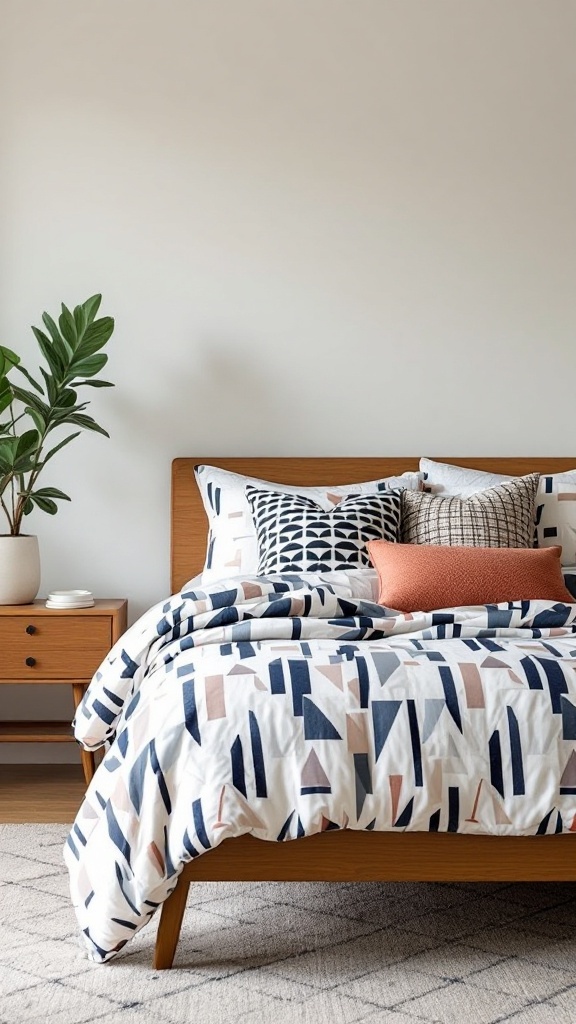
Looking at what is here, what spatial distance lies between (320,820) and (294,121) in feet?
8.86

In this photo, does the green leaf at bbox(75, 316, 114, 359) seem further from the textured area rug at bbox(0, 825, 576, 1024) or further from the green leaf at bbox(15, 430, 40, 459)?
the textured area rug at bbox(0, 825, 576, 1024)

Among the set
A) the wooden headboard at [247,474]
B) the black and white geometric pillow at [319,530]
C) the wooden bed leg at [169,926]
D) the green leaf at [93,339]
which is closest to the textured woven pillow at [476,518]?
the black and white geometric pillow at [319,530]

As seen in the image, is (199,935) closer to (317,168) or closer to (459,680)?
(459,680)

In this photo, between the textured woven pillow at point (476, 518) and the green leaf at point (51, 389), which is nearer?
the textured woven pillow at point (476, 518)

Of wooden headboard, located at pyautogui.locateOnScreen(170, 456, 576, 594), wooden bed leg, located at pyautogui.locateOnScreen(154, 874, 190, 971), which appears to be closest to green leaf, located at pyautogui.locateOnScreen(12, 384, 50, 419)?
wooden headboard, located at pyautogui.locateOnScreen(170, 456, 576, 594)

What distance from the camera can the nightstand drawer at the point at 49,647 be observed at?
10.3 ft

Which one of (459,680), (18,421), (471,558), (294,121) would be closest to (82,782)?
(18,421)

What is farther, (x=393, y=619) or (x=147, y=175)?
(x=147, y=175)

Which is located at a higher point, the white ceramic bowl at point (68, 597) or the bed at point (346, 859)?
the white ceramic bowl at point (68, 597)

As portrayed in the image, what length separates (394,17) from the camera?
3617 millimetres

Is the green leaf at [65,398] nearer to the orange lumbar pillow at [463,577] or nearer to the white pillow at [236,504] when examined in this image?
the white pillow at [236,504]

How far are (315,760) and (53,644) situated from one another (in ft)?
5.10

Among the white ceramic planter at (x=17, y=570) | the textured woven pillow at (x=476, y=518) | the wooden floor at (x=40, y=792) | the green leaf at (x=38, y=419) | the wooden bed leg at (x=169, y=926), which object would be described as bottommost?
the wooden floor at (x=40, y=792)

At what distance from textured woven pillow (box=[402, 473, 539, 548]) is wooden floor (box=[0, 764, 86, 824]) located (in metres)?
1.35
